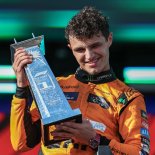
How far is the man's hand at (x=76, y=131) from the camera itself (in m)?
1.66

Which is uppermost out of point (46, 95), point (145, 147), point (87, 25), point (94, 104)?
point (87, 25)

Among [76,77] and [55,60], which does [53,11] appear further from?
[76,77]

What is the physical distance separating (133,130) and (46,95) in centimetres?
35

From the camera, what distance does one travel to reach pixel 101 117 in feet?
6.32

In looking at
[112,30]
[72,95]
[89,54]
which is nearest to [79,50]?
[89,54]

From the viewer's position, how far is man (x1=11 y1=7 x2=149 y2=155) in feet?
6.15

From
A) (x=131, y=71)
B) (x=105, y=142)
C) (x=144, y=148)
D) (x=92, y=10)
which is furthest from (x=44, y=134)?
(x=131, y=71)

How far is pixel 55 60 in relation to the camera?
3383 millimetres

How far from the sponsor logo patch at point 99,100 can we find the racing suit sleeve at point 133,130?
6cm

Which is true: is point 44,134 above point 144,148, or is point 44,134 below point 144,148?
above

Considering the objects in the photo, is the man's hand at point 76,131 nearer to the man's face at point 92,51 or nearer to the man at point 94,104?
the man at point 94,104

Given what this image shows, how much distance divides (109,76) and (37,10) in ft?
4.41

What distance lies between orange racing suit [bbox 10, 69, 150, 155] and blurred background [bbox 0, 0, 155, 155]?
4.03 feet

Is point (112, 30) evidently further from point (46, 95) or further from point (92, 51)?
point (46, 95)
